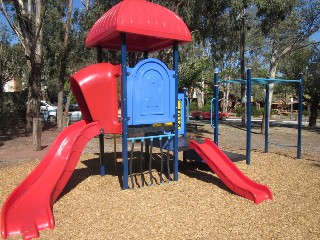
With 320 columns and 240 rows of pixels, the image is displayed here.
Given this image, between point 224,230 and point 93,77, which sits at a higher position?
point 93,77

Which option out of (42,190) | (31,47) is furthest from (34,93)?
(42,190)

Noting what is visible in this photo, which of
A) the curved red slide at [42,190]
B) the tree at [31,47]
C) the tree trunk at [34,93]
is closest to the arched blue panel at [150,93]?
the curved red slide at [42,190]

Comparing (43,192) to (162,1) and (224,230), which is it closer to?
(224,230)

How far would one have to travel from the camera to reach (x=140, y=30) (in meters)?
5.36

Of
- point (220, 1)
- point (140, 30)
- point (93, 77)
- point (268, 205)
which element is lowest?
point (268, 205)

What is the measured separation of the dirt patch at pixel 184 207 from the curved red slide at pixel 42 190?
23 cm

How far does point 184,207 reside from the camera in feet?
15.6

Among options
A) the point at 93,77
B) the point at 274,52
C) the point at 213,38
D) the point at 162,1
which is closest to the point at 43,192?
the point at 93,77

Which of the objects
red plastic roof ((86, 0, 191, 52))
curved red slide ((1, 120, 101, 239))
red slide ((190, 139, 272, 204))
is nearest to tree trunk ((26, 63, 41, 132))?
red plastic roof ((86, 0, 191, 52))

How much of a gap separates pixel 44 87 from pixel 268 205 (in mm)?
42362

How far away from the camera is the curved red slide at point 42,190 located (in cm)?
397

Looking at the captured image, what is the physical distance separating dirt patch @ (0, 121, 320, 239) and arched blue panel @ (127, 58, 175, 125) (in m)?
1.28

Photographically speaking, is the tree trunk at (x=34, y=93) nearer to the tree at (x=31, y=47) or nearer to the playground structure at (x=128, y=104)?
Result: the tree at (x=31, y=47)

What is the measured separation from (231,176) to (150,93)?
2037 millimetres
